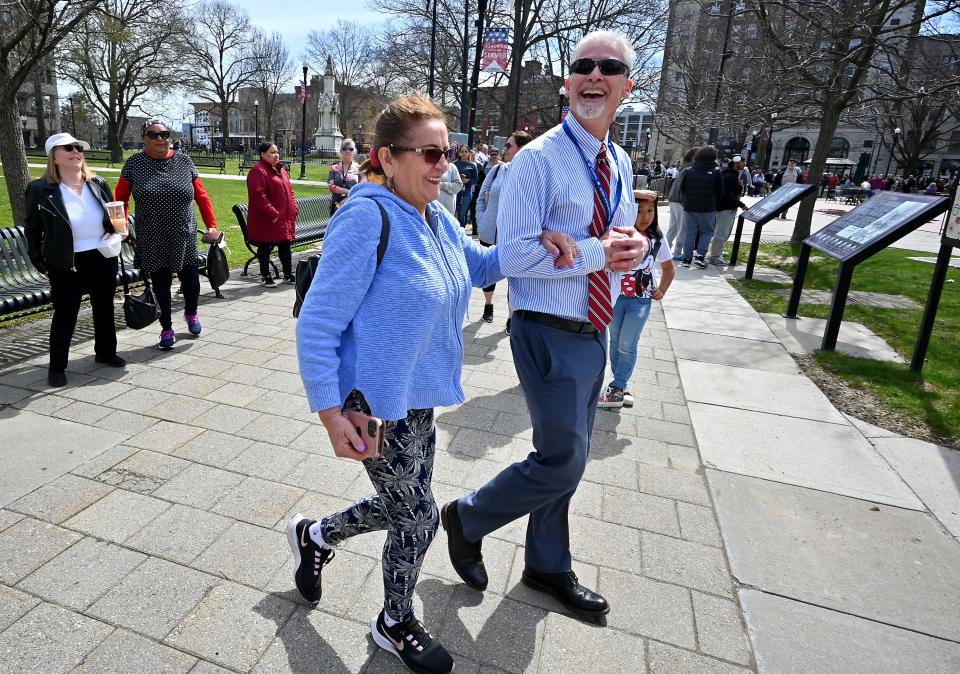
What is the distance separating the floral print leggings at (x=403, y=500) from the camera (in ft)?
6.19

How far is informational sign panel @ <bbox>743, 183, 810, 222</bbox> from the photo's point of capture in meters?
9.75

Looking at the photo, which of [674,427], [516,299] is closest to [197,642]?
[516,299]

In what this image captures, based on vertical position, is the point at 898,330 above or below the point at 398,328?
below

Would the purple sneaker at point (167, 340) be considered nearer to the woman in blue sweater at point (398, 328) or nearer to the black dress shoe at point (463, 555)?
the black dress shoe at point (463, 555)

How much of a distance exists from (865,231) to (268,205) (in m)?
6.63

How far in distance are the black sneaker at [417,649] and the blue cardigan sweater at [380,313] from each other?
0.83 meters

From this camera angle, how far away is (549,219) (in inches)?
84.0

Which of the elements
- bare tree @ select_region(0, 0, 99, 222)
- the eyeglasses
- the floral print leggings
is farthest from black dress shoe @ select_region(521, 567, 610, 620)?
bare tree @ select_region(0, 0, 99, 222)

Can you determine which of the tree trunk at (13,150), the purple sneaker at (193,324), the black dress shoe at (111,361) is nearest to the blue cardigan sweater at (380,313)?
the black dress shoe at (111,361)

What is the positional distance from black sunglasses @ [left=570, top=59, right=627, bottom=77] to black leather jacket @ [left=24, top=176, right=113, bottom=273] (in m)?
3.81

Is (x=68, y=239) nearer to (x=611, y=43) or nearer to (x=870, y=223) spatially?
(x=611, y=43)

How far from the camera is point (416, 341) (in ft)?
5.92

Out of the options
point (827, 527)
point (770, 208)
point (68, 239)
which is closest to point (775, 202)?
point (770, 208)

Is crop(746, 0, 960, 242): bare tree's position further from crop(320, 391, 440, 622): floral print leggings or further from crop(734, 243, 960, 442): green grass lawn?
crop(320, 391, 440, 622): floral print leggings
